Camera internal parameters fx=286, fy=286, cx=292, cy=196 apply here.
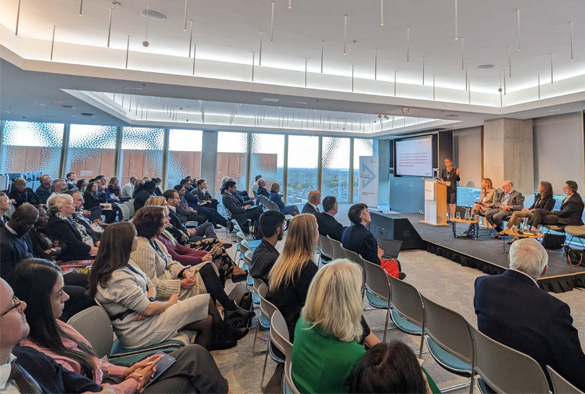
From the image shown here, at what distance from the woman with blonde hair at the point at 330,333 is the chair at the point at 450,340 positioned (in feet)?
2.62

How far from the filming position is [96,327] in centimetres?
167

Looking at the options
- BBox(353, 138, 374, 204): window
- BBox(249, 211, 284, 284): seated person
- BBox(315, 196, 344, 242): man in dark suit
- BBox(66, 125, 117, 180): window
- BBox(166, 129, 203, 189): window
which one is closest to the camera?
BBox(249, 211, 284, 284): seated person

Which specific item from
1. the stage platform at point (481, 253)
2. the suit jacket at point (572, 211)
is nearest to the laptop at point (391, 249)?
the stage platform at point (481, 253)

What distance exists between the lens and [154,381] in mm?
1496

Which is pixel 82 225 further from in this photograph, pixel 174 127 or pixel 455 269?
pixel 174 127

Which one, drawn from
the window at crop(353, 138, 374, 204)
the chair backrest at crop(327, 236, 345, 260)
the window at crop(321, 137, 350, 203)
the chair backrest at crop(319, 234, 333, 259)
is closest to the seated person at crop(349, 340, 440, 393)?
the chair backrest at crop(327, 236, 345, 260)

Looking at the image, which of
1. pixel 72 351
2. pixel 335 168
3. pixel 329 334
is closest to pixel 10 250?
pixel 72 351

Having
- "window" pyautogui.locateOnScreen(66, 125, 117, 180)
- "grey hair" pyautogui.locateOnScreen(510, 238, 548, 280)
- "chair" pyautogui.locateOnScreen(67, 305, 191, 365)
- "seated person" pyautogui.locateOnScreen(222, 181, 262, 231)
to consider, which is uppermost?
"window" pyautogui.locateOnScreen(66, 125, 117, 180)

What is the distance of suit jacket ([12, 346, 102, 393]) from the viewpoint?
1092 millimetres

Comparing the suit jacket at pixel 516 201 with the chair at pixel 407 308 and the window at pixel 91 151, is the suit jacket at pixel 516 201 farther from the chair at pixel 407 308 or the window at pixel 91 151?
the window at pixel 91 151

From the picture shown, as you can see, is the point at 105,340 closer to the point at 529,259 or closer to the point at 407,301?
the point at 407,301

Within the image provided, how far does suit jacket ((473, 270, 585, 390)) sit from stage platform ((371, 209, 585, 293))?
3256 mm

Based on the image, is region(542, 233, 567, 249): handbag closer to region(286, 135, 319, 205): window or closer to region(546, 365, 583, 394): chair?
region(546, 365, 583, 394): chair

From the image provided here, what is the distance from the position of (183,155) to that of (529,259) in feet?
38.6
